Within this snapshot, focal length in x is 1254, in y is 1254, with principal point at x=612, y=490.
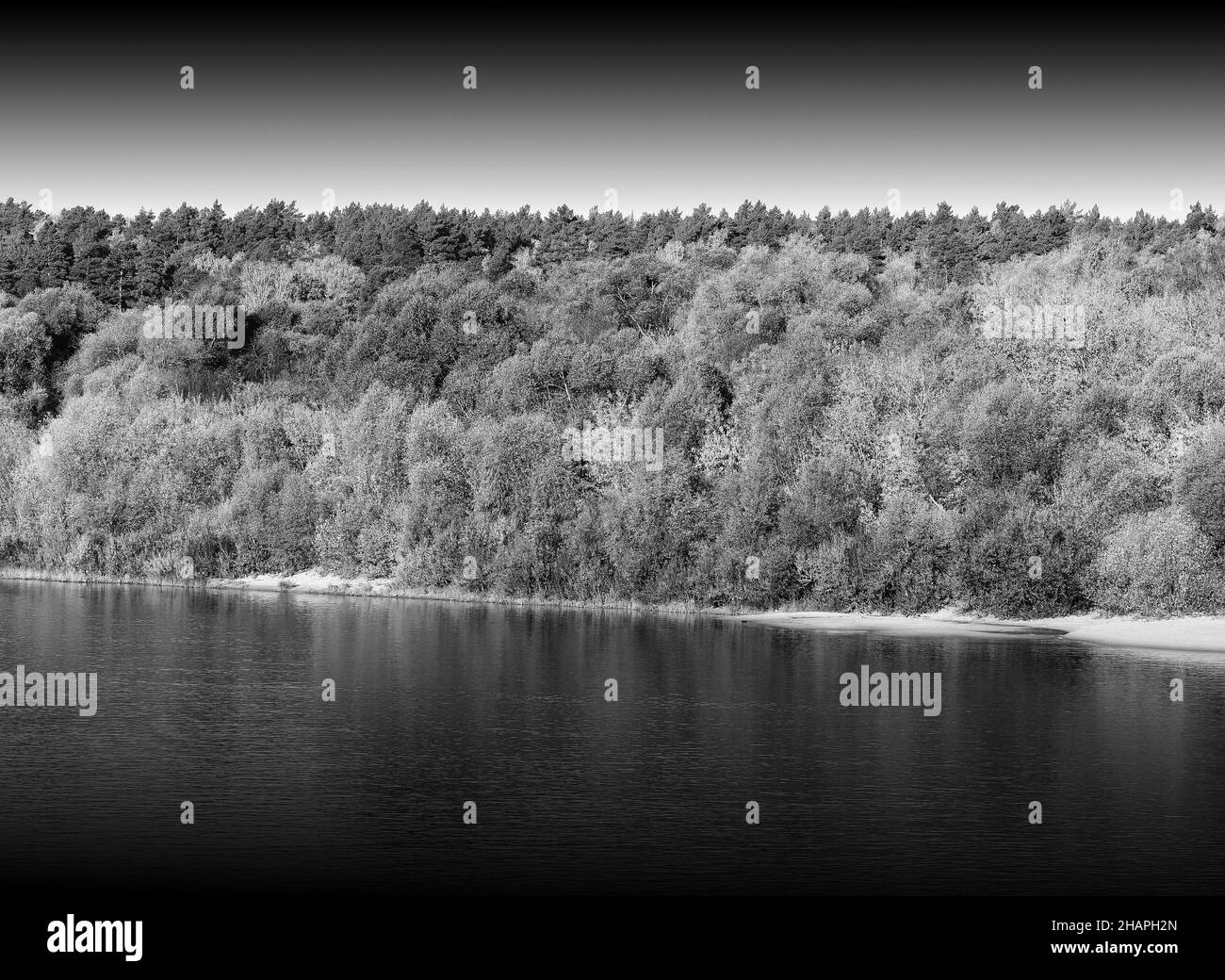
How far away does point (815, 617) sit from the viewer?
80.8m

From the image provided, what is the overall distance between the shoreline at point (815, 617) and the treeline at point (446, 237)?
60.6 meters

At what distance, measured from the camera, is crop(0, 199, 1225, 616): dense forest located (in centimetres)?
7994

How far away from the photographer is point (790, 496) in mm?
84438

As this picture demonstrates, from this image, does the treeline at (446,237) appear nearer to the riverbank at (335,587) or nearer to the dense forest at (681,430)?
the dense forest at (681,430)

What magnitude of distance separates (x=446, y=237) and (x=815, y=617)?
9429 centimetres

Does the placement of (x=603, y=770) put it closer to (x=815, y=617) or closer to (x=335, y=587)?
(x=815, y=617)

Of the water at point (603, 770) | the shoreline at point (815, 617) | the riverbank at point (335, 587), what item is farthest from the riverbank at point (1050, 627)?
the riverbank at point (335, 587)

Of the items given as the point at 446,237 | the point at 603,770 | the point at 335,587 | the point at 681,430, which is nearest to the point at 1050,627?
the point at 681,430

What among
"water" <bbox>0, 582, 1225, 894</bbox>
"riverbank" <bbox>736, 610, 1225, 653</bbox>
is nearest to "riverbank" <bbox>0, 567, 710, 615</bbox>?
"riverbank" <bbox>736, 610, 1225, 653</bbox>

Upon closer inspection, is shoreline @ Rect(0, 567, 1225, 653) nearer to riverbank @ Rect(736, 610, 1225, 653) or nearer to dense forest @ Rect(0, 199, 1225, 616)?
riverbank @ Rect(736, 610, 1225, 653)

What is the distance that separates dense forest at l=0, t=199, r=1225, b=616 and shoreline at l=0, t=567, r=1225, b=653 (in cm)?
101
